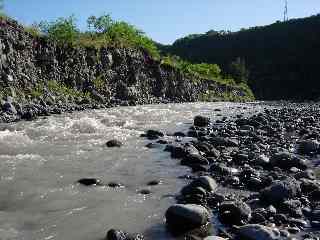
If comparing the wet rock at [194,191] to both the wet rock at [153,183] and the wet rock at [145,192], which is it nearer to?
the wet rock at [145,192]

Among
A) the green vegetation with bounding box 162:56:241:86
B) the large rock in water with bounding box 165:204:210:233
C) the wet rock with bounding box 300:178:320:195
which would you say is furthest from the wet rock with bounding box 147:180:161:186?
the green vegetation with bounding box 162:56:241:86

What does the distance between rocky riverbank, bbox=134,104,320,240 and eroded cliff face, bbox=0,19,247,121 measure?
12396 millimetres

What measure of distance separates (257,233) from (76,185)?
4978mm

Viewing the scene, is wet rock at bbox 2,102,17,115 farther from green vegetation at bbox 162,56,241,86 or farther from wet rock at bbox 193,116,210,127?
green vegetation at bbox 162,56,241,86

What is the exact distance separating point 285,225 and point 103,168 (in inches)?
240

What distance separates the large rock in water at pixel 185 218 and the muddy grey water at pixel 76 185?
0.24 metres

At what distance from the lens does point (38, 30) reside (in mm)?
38094

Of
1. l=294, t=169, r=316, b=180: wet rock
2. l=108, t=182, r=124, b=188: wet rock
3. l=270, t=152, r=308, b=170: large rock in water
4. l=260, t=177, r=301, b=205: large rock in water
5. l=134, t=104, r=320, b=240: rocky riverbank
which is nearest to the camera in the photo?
l=134, t=104, r=320, b=240: rocky riverbank

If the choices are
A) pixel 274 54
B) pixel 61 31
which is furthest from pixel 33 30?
pixel 274 54

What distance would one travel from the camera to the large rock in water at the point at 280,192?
10.3m

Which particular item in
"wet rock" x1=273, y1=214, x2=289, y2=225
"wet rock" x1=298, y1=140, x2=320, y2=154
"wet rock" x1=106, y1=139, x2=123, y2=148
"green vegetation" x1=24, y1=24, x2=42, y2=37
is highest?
"green vegetation" x1=24, y1=24, x2=42, y2=37

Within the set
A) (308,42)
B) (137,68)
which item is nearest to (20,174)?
(137,68)

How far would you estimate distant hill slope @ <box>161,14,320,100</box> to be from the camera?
6309 inches

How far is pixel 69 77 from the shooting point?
39.0 m
